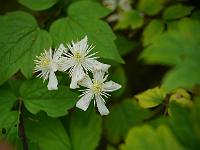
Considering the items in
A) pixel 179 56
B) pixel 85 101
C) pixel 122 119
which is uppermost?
pixel 179 56

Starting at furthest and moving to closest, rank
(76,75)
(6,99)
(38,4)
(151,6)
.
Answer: (151,6), (38,4), (6,99), (76,75)

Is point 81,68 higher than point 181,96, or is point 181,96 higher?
point 81,68

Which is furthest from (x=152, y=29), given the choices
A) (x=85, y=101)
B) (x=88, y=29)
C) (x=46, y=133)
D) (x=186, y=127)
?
(x=186, y=127)

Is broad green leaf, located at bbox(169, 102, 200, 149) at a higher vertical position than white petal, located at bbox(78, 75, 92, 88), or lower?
higher

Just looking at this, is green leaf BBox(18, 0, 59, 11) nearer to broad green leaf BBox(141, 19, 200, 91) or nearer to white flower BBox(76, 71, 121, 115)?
white flower BBox(76, 71, 121, 115)

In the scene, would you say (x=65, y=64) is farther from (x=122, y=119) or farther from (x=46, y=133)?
(x=122, y=119)

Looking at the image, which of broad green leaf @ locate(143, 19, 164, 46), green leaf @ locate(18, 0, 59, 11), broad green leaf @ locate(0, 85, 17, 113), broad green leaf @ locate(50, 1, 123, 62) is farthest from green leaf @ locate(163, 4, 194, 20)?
broad green leaf @ locate(0, 85, 17, 113)

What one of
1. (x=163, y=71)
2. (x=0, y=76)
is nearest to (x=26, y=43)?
(x=0, y=76)
